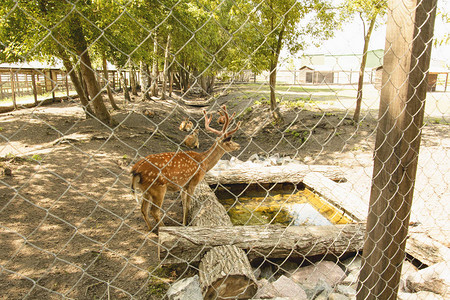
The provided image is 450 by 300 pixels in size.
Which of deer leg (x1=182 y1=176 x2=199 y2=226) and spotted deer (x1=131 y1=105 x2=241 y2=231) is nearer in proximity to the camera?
spotted deer (x1=131 y1=105 x2=241 y2=231)

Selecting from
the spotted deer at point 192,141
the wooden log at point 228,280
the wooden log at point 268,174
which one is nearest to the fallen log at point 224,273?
the wooden log at point 228,280

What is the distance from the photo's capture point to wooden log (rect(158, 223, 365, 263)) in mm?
3330

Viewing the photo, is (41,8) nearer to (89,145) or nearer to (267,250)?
(89,145)

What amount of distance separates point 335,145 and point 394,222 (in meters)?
7.30

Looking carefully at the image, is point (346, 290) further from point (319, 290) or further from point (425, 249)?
point (425, 249)

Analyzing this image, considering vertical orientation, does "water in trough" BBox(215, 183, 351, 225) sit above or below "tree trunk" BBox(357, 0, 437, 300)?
below

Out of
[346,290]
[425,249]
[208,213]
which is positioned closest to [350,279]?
[346,290]

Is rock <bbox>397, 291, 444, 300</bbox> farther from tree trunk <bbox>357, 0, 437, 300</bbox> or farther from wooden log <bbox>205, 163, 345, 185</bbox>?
wooden log <bbox>205, 163, 345, 185</bbox>

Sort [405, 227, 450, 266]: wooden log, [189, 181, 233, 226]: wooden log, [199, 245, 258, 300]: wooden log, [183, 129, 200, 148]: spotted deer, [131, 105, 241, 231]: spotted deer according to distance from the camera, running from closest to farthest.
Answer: [199, 245, 258, 300]: wooden log < [405, 227, 450, 266]: wooden log < [131, 105, 241, 231]: spotted deer < [189, 181, 233, 226]: wooden log < [183, 129, 200, 148]: spotted deer

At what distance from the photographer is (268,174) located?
678 centimetres

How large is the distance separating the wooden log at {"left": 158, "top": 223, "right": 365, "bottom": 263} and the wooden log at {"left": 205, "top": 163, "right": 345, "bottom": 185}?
277 centimetres

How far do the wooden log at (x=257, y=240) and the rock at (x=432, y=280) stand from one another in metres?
0.63

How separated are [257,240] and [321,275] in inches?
32.8

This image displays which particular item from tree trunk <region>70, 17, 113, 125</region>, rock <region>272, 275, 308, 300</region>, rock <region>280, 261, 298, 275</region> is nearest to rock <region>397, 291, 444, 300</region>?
rock <region>272, 275, 308, 300</region>
